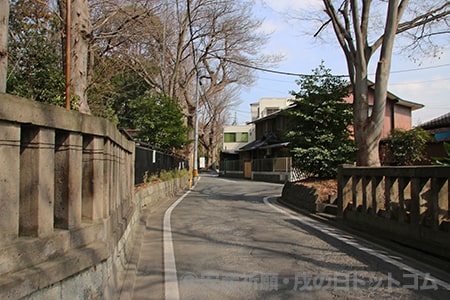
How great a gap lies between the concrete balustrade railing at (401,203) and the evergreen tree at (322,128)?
5199 millimetres

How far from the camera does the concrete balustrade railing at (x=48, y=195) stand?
9.34 ft

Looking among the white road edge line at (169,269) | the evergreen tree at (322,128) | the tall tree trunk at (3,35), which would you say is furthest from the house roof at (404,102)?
the tall tree trunk at (3,35)

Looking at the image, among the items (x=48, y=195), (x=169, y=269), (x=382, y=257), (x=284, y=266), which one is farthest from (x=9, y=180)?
(x=382, y=257)

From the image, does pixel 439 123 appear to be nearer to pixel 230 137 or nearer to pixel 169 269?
pixel 169 269

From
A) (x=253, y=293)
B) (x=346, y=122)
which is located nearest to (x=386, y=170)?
(x=253, y=293)

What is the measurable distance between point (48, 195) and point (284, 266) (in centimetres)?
372

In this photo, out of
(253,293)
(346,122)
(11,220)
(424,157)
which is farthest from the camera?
(424,157)

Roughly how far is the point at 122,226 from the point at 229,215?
5686 millimetres

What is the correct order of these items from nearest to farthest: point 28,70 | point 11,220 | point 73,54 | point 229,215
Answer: point 11,220
point 229,215
point 73,54
point 28,70

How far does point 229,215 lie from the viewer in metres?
11.2

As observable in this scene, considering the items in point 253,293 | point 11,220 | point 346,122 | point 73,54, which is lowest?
point 253,293

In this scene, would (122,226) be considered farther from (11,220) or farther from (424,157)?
(424,157)

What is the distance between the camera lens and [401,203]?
719 centimetres

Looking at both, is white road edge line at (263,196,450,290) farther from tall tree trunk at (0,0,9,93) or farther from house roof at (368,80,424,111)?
house roof at (368,80,424,111)
